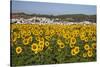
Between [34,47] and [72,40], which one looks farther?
[72,40]

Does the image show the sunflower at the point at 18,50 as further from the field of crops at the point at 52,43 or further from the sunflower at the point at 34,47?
the sunflower at the point at 34,47

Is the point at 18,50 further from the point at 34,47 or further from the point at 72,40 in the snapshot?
the point at 72,40

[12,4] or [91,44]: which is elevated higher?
[12,4]

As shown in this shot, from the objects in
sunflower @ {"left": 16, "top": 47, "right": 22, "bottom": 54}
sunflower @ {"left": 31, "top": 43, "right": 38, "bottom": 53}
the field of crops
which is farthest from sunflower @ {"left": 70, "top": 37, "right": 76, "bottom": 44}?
sunflower @ {"left": 16, "top": 47, "right": 22, "bottom": 54}

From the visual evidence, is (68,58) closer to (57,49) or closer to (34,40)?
(57,49)

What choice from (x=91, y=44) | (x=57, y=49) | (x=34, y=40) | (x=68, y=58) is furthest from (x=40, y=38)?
(x=91, y=44)

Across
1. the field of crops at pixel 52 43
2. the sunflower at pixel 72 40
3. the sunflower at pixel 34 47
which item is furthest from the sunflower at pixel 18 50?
the sunflower at pixel 72 40

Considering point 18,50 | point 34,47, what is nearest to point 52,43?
point 34,47

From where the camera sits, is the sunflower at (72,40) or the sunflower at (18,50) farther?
the sunflower at (72,40)
